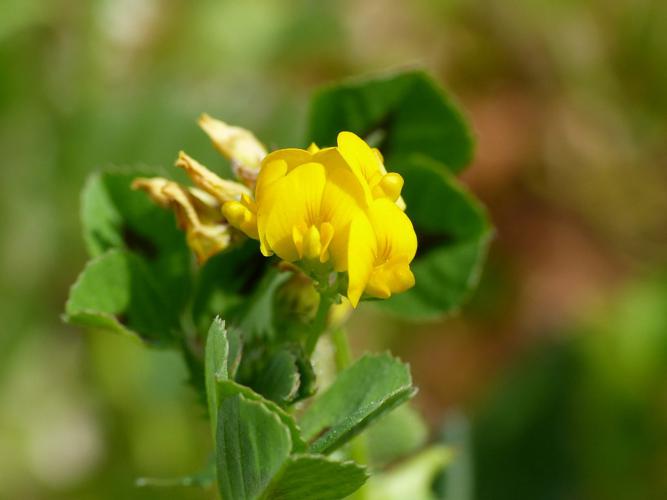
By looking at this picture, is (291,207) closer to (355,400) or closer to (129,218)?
(355,400)

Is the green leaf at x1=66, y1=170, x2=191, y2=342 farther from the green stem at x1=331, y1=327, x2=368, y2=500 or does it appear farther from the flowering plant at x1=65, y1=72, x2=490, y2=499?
the green stem at x1=331, y1=327, x2=368, y2=500

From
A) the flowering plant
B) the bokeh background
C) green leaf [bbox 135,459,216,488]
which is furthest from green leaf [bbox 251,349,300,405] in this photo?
the bokeh background

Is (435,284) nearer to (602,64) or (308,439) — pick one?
(308,439)

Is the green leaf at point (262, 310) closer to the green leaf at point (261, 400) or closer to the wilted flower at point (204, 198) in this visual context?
the wilted flower at point (204, 198)

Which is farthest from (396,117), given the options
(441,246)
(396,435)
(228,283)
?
(396,435)

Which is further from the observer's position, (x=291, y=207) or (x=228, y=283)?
(x=228, y=283)
